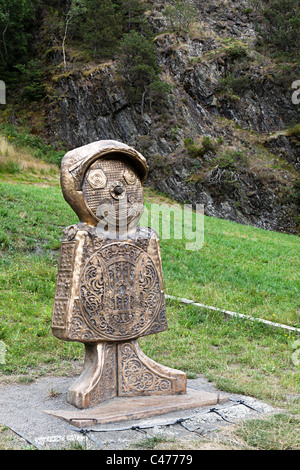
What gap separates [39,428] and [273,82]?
28512mm

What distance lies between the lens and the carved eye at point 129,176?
440 cm

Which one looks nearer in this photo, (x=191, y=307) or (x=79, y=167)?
(x=79, y=167)

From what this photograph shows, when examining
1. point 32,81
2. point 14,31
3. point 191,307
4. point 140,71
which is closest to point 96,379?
point 191,307

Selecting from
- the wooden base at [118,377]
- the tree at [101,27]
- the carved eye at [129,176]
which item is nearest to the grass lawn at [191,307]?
the wooden base at [118,377]

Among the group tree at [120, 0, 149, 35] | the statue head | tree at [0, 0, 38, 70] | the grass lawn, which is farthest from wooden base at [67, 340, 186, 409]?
tree at [120, 0, 149, 35]

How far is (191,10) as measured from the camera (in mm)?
31531

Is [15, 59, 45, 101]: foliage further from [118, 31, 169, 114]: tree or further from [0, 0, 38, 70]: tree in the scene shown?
[118, 31, 169, 114]: tree

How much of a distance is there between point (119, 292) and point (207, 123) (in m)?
24.1

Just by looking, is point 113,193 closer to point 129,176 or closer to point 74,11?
point 129,176

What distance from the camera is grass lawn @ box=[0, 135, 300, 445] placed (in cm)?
508

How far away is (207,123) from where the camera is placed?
27031 millimetres

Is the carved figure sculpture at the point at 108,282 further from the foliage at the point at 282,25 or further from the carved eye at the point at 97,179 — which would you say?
the foliage at the point at 282,25

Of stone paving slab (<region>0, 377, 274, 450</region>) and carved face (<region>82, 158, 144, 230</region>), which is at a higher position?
carved face (<region>82, 158, 144, 230</region>)
